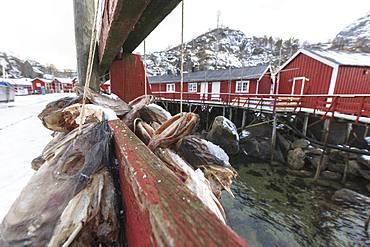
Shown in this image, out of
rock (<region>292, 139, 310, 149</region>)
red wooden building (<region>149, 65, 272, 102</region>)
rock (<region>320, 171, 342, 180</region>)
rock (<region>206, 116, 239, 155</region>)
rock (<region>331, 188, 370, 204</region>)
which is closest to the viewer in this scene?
rock (<region>331, 188, 370, 204</region>)

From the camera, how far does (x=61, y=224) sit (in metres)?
0.70

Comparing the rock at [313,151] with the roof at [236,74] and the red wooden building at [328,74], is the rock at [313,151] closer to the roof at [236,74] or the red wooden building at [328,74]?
the red wooden building at [328,74]

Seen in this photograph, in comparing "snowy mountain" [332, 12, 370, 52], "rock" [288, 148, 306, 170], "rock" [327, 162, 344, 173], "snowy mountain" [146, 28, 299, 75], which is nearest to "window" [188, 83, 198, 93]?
"rock" [288, 148, 306, 170]

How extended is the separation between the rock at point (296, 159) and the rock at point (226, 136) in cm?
233

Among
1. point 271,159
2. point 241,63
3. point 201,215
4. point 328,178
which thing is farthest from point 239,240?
point 241,63

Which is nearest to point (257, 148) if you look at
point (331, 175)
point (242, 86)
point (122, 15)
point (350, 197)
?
point (331, 175)

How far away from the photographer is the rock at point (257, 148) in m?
9.25

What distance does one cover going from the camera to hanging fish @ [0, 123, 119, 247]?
703mm

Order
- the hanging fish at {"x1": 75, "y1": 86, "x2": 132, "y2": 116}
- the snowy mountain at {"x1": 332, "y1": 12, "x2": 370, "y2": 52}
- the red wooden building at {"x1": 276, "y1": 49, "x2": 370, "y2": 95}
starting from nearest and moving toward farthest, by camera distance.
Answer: the hanging fish at {"x1": 75, "y1": 86, "x2": 132, "y2": 116} → the red wooden building at {"x1": 276, "y1": 49, "x2": 370, "y2": 95} → the snowy mountain at {"x1": 332, "y1": 12, "x2": 370, "y2": 52}

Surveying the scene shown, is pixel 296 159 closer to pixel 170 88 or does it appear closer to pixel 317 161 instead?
pixel 317 161

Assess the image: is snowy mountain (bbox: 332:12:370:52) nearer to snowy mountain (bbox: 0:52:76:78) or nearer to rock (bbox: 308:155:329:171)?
rock (bbox: 308:155:329:171)

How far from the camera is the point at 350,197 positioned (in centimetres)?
560

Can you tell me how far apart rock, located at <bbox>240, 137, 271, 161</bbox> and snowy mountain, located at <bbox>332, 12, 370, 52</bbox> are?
4820 cm

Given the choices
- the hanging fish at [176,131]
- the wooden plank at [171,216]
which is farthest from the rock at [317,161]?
the wooden plank at [171,216]
